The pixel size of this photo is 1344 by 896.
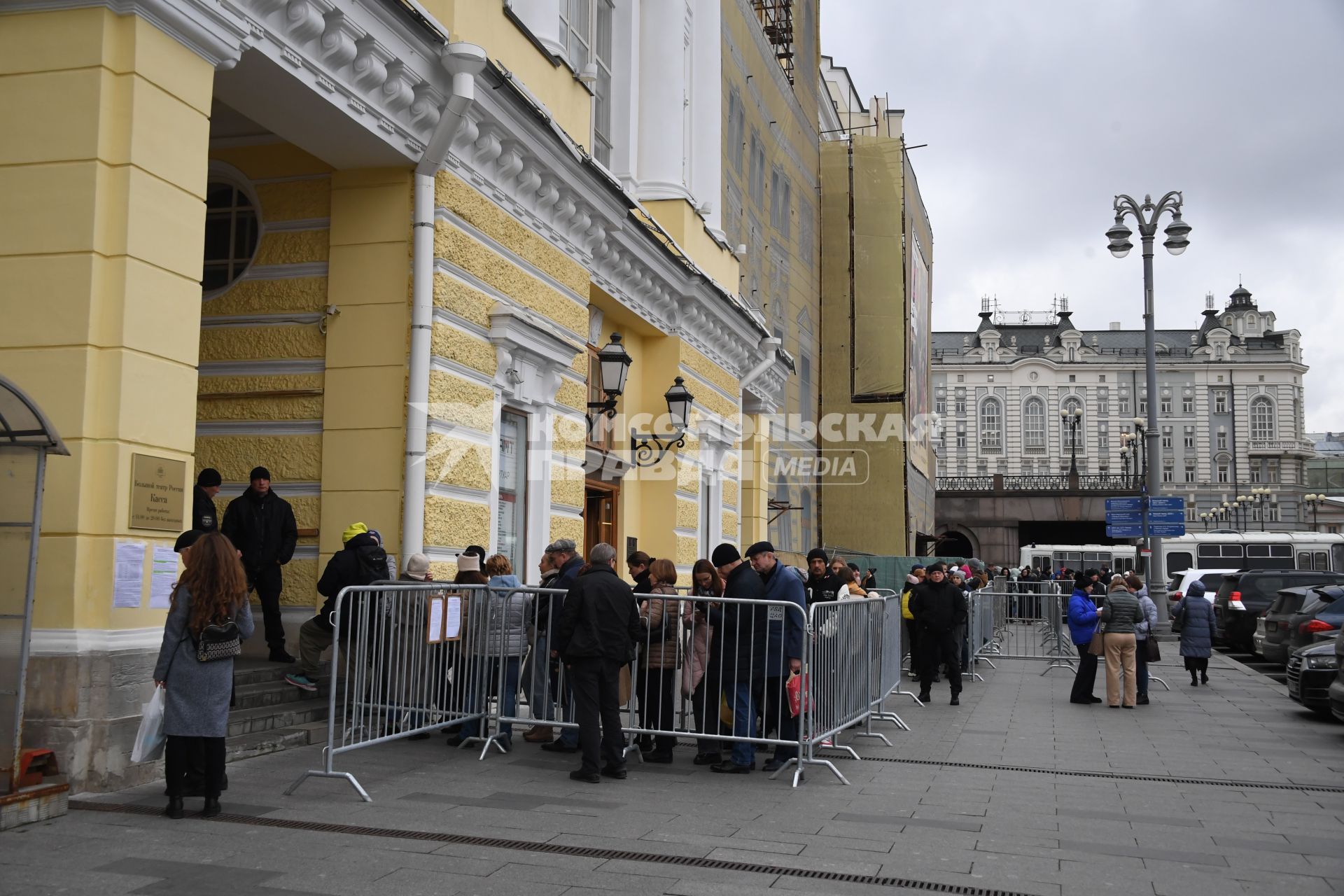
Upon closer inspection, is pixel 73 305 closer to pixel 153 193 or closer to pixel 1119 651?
pixel 153 193

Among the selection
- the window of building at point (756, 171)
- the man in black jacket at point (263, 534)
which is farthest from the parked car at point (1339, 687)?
the window of building at point (756, 171)

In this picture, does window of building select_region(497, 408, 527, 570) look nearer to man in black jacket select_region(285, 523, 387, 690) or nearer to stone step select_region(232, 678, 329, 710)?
man in black jacket select_region(285, 523, 387, 690)

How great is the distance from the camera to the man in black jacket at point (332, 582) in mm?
8852

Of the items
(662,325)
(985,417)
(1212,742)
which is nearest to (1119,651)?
(1212,742)

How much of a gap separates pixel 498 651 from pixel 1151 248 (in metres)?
21.0

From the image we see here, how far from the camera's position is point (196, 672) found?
20.8 feet

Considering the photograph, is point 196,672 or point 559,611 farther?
point 559,611

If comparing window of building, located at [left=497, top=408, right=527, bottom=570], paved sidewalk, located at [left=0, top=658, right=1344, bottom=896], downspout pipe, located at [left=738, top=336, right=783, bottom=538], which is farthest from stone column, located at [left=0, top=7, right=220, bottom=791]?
downspout pipe, located at [left=738, top=336, right=783, bottom=538]

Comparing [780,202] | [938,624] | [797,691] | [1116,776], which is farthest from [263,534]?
[780,202]

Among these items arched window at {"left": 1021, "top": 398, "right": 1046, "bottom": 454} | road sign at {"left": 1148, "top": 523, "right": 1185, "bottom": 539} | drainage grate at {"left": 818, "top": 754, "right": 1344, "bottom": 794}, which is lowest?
drainage grate at {"left": 818, "top": 754, "right": 1344, "bottom": 794}

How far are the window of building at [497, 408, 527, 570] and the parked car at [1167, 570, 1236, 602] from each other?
19.2 metres

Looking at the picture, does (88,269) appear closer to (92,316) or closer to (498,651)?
(92,316)

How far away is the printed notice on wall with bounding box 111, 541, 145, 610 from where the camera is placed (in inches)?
262

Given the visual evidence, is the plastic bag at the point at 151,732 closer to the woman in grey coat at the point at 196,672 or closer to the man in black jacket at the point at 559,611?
the woman in grey coat at the point at 196,672
